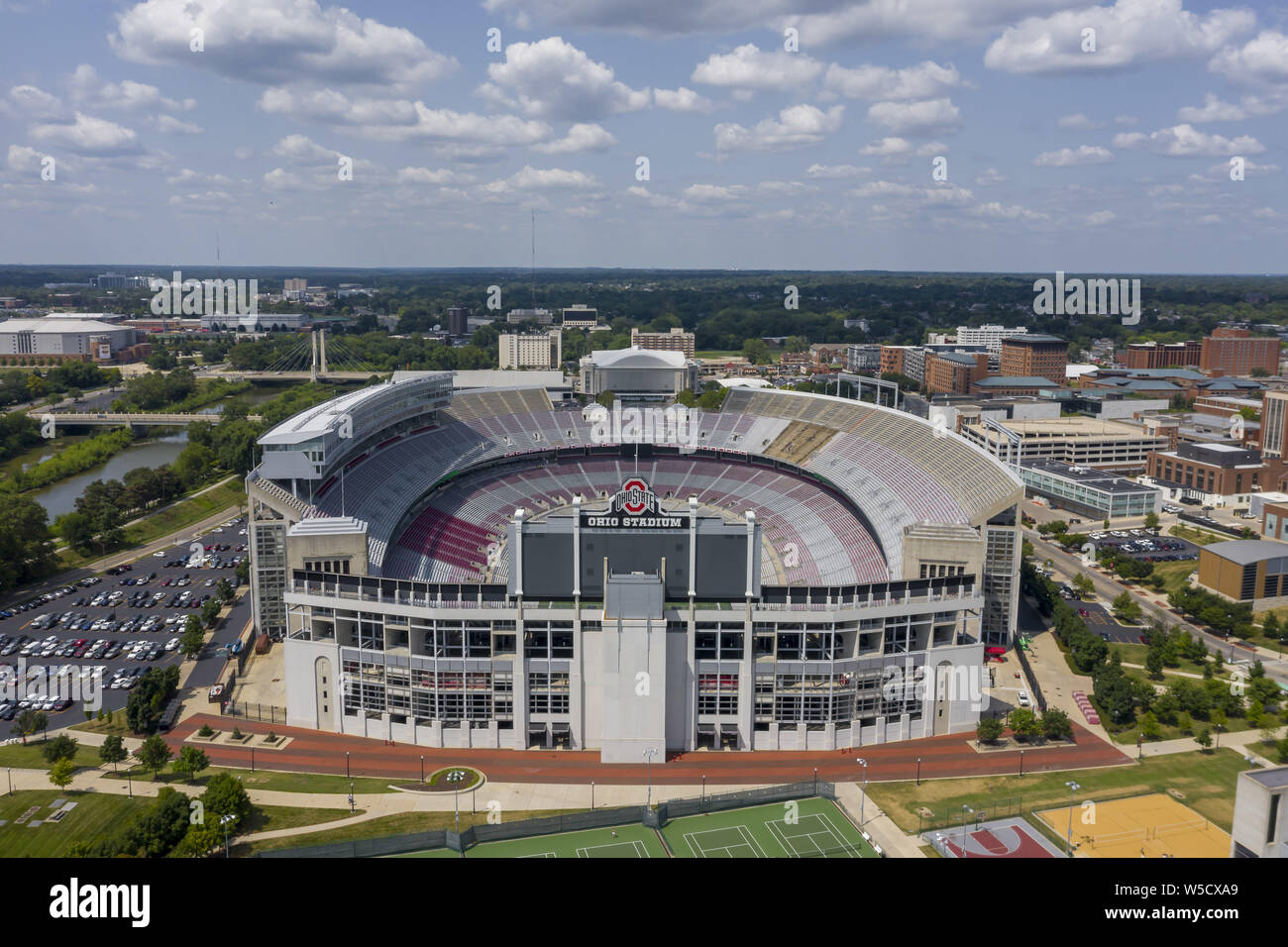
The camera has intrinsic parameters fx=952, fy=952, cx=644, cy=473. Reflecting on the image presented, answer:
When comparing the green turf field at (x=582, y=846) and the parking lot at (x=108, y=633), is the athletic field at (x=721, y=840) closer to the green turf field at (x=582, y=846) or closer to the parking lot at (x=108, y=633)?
the green turf field at (x=582, y=846)

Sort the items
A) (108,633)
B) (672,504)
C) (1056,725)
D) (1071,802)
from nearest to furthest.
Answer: (1071,802), (1056,725), (108,633), (672,504)

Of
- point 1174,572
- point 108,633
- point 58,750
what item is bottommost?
point 108,633

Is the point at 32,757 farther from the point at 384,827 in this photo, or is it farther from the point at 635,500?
the point at 635,500

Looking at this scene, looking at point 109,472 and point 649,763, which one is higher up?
point 109,472

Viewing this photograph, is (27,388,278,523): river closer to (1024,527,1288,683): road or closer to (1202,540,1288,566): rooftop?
(1024,527,1288,683): road

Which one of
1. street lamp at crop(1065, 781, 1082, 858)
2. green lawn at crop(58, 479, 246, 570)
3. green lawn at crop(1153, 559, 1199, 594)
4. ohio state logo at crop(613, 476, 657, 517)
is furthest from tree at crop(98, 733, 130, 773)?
green lawn at crop(1153, 559, 1199, 594)

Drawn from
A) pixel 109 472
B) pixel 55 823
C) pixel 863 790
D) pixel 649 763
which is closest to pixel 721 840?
pixel 649 763
